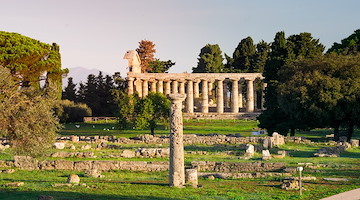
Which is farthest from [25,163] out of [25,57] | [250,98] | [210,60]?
[210,60]

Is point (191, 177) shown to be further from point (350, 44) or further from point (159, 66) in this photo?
point (159, 66)

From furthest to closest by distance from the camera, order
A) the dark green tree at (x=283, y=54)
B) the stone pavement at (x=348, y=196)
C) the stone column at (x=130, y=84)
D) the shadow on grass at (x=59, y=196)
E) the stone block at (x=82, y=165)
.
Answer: the stone column at (x=130, y=84) < the dark green tree at (x=283, y=54) < the stone block at (x=82, y=165) < the stone pavement at (x=348, y=196) < the shadow on grass at (x=59, y=196)

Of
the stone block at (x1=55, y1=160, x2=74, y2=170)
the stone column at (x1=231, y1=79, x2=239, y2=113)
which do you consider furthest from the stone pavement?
the stone column at (x1=231, y1=79, x2=239, y2=113)

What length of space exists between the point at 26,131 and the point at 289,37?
139 ft

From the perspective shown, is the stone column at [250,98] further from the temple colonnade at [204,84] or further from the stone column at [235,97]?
the stone column at [235,97]

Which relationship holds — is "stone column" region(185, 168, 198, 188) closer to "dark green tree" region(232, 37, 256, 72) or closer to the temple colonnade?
the temple colonnade

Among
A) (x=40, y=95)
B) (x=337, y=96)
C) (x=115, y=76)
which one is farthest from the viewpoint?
(x=115, y=76)

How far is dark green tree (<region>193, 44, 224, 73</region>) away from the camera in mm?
120812

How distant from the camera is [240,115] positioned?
315 feet

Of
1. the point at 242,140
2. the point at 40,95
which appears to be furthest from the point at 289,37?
the point at 40,95

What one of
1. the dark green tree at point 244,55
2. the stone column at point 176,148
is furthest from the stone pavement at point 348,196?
the dark green tree at point 244,55

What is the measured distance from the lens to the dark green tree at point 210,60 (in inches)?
4756

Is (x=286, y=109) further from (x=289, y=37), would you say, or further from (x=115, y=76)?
(x=115, y=76)

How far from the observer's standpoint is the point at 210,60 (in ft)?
401
